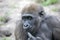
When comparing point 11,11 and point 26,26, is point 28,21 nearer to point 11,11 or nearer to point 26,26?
point 26,26

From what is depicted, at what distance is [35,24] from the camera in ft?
23.9

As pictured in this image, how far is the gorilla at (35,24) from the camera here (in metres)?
7.14

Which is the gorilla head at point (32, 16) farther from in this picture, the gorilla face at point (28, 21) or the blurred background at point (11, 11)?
the blurred background at point (11, 11)

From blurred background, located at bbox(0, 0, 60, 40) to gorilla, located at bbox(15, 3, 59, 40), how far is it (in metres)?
1.85

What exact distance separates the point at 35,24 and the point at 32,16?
0.23 m

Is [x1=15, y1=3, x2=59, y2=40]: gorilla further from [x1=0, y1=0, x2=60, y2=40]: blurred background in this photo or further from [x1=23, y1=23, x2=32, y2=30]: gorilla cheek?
[x1=0, y1=0, x2=60, y2=40]: blurred background

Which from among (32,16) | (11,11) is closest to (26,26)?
(32,16)

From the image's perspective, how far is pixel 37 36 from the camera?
23.8 feet

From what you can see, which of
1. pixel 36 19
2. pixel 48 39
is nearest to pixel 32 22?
pixel 36 19

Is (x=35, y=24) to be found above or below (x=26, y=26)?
below

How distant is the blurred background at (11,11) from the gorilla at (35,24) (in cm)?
185

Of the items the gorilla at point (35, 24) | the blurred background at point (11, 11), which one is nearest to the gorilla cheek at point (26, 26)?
the gorilla at point (35, 24)

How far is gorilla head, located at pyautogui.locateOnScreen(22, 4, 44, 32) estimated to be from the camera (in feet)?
23.4

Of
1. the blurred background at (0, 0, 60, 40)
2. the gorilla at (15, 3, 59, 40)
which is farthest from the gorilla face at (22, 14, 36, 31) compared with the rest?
the blurred background at (0, 0, 60, 40)
